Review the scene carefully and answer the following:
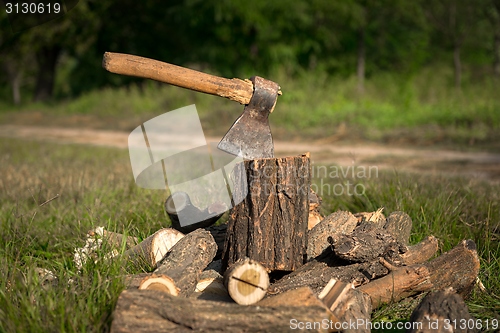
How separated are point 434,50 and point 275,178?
2086 centimetres

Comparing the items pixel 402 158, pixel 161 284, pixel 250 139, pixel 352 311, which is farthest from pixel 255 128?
pixel 402 158

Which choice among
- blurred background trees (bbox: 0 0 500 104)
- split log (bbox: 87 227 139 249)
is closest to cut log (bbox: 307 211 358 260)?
split log (bbox: 87 227 139 249)

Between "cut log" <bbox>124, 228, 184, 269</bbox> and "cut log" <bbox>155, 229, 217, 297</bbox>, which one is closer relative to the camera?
"cut log" <bbox>155, 229, 217, 297</bbox>

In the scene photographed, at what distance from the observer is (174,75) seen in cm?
315

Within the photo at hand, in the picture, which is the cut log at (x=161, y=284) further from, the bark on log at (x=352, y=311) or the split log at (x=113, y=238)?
the bark on log at (x=352, y=311)

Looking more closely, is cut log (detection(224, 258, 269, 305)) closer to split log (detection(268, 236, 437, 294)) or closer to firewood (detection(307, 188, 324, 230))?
split log (detection(268, 236, 437, 294))

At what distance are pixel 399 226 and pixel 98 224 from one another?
7.29 feet

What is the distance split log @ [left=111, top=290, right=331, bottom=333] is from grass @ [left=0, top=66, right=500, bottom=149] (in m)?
7.53

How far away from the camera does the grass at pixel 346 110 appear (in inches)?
407

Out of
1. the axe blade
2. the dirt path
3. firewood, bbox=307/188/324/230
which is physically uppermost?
the axe blade

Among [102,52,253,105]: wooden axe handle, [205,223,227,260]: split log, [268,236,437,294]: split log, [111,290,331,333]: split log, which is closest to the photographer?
[111,290,331,333]: split log

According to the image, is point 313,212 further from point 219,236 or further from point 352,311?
point 352,311

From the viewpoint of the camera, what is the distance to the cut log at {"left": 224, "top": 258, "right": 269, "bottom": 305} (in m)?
2.56

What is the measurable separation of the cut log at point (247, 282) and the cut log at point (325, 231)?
29.6 inches
